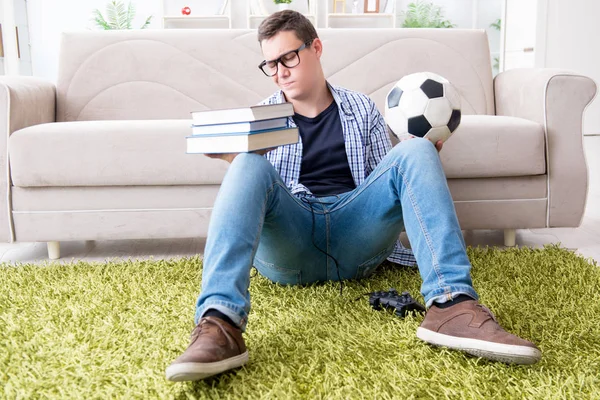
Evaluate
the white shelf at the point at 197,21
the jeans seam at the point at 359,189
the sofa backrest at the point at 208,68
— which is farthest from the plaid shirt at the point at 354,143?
the white shelf at the point at 197,21

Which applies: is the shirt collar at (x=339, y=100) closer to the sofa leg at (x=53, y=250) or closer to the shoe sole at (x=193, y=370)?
the shoe sole at (x=193, y=370)

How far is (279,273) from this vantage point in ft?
4.82

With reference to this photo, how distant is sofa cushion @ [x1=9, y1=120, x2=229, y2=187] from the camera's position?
1.97 meters

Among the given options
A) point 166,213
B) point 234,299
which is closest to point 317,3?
point 166,213

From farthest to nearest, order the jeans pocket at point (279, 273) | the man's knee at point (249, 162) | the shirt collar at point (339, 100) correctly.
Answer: the shirt collar at point (339, 100) < the jeans pocket at point (279, 273) < the man's knee at point (249, 162)

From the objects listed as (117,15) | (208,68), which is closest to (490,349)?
(208,68)

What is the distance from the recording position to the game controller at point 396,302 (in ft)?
4.28

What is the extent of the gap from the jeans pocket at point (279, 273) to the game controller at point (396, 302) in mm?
208

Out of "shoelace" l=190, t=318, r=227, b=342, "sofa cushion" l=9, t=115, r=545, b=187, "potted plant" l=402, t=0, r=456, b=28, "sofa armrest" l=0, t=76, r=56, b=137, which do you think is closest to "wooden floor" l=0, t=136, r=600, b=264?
"sofa cushion" l=9, t=115, r=545, b=187

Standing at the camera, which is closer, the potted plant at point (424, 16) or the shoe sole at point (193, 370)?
the shoe sole at point (193, 370)

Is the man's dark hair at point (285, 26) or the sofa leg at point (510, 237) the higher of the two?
the man's dark hair at point (285, 26)

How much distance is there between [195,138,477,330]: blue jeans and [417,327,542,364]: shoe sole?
2.9 inches

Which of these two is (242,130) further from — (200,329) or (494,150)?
(494,150)

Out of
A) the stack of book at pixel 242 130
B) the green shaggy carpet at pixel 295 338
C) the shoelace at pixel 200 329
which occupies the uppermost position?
the stack of book at pixel 242 130
